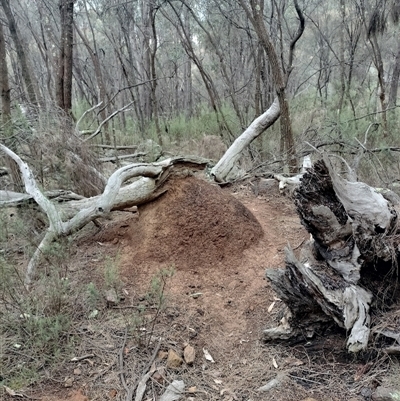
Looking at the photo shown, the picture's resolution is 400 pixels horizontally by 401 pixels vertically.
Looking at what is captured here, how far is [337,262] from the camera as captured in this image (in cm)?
282

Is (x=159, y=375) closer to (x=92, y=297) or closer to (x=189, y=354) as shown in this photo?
(x=189, y=354)

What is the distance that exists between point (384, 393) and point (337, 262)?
868 mm

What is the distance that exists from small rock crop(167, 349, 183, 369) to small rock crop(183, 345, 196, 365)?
0.04m

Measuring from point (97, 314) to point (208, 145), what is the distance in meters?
5.79

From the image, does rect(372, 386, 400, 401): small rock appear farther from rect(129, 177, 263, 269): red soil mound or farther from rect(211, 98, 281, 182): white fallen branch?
rect(211, 98, 281, 182): white fallen branch

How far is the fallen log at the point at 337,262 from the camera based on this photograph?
2.56 meters

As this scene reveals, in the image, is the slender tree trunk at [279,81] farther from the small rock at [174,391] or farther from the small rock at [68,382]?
the small rock at [68,382]

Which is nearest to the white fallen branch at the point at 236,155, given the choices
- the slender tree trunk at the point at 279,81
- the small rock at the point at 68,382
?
the slender tree trunk at the point at 279,81

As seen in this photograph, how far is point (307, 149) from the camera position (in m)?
6.07

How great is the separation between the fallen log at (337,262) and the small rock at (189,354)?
1.63ft

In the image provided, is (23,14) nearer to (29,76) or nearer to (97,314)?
(29,76)

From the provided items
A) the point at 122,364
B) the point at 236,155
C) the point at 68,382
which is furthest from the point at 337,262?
the point at 236,155

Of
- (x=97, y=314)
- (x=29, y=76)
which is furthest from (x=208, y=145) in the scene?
(x=97, y=314)

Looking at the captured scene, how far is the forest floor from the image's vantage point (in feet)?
7.85
